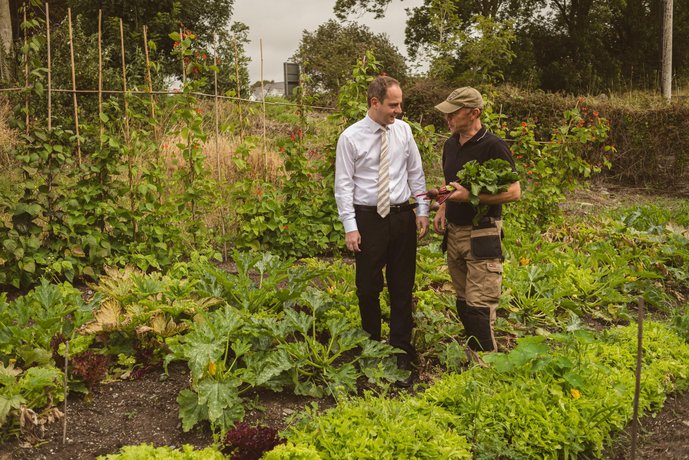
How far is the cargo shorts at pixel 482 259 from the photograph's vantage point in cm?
381

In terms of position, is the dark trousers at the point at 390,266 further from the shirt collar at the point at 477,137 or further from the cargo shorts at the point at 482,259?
the shirt collar at the point at 477,137

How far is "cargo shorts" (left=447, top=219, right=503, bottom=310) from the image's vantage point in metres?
3.81

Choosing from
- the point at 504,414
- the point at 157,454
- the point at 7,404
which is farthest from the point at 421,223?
the point at 7,404

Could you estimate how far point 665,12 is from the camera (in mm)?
17766

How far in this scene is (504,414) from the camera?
3.26 metres

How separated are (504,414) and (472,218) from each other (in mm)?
1246

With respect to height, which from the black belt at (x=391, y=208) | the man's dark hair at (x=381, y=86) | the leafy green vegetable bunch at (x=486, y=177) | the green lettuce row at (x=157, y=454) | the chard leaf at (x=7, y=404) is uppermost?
the man's dark hair at (x=381, y=86)

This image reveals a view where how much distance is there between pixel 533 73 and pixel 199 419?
72.3 feet

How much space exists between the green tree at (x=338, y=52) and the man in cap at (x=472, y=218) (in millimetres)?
15690

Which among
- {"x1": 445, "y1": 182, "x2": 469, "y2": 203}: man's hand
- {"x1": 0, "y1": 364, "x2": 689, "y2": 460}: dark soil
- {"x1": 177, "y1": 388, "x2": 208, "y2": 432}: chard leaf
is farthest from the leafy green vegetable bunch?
{"x1": 177, "y1": 388, "x2": 208, "y2": 432}: chard leaf

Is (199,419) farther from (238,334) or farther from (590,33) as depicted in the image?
(590,33)

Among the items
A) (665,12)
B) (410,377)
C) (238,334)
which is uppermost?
(665,12)

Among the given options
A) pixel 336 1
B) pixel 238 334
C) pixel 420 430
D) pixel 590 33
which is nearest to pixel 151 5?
pixel 336 1

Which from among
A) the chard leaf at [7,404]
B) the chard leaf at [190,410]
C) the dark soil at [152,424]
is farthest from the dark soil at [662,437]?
the chard leaf at [7,404]
